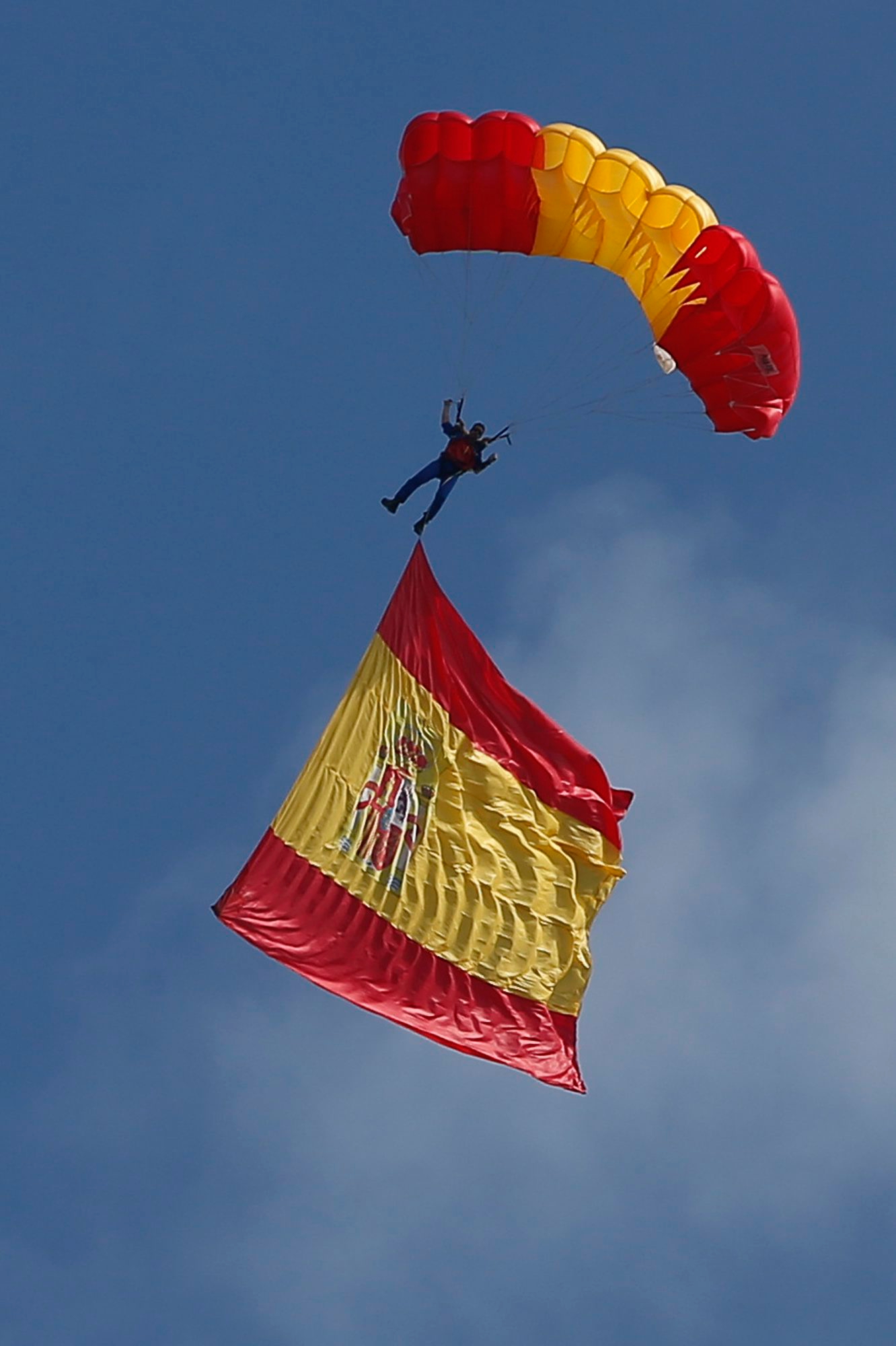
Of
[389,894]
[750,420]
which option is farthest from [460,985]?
[750,420]

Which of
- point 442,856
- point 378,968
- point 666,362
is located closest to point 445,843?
A: point 442,856

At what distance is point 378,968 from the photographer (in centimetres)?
2930

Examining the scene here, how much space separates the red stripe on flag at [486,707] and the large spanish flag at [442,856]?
0.01m

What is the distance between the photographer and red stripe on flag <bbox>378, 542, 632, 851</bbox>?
3145cm

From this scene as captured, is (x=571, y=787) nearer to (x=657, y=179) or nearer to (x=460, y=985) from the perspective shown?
(x=460, y=985)

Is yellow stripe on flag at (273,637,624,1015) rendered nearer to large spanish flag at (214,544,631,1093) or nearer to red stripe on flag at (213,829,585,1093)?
large spanish flag at (214,544,631,1093)

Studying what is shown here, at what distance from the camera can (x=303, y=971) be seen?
2875cm

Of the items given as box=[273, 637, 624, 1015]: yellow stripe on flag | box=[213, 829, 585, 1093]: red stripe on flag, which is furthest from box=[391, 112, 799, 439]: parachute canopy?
box=[213, 829, 585, 1093]: red stripe on flag

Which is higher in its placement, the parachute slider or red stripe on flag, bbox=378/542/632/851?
the parachute slider

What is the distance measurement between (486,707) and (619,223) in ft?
15.7

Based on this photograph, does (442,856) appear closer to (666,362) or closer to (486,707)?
(486,707)

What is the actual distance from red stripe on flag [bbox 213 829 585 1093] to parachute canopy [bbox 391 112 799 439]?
5.53m

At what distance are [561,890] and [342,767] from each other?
2.59m

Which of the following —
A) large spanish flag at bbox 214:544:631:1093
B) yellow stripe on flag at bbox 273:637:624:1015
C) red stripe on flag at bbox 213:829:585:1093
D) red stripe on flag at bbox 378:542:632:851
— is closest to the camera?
red stripe on flag at bbox 213:829:585:1093
